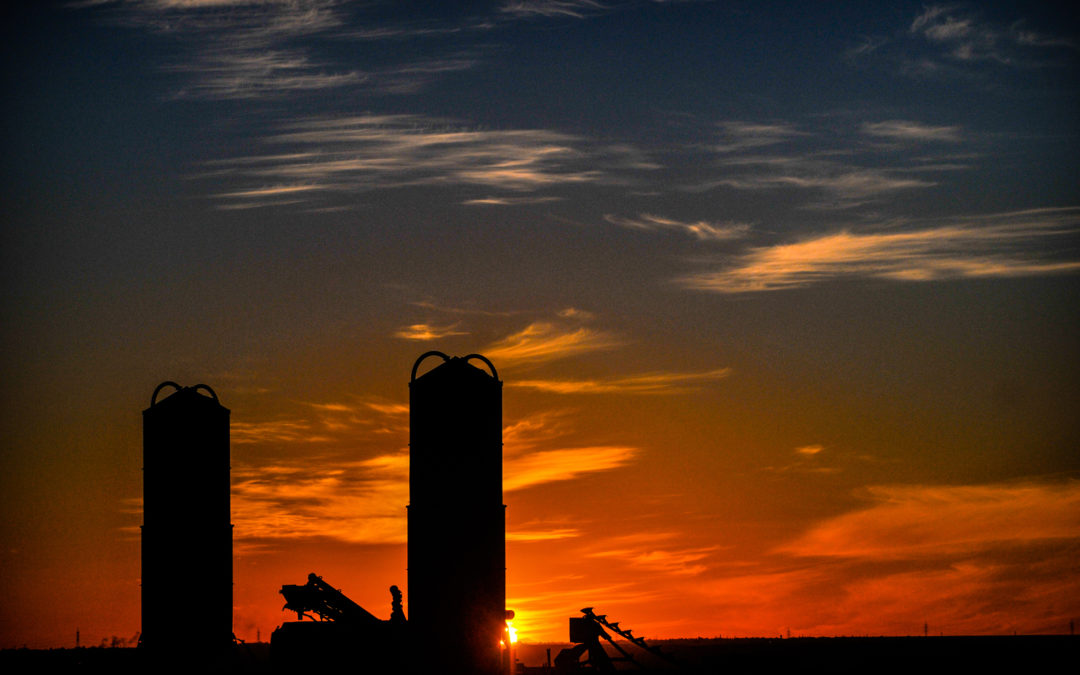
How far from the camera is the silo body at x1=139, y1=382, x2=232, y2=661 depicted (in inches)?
1793

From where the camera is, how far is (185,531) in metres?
45.9

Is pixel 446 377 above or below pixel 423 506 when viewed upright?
above

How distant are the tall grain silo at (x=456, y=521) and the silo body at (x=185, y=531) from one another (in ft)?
30.8

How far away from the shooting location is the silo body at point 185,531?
4553 cm

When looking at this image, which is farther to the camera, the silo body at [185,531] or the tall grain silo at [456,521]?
the silo body at [185,531]

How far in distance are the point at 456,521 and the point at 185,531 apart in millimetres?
11440

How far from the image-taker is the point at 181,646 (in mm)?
45344

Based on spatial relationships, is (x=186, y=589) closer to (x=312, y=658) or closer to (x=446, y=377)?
(x=312, y=658)

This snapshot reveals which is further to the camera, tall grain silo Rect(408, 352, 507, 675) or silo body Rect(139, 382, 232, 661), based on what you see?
silo body Rect(139, 382, 232, 661)

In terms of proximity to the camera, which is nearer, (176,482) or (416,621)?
(416,621)

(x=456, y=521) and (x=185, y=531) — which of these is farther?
(x=185, y=531)

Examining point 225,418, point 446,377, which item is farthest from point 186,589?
point 446,377

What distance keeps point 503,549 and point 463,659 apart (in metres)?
3.61

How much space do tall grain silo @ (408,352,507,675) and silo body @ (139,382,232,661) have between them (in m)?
9.39
